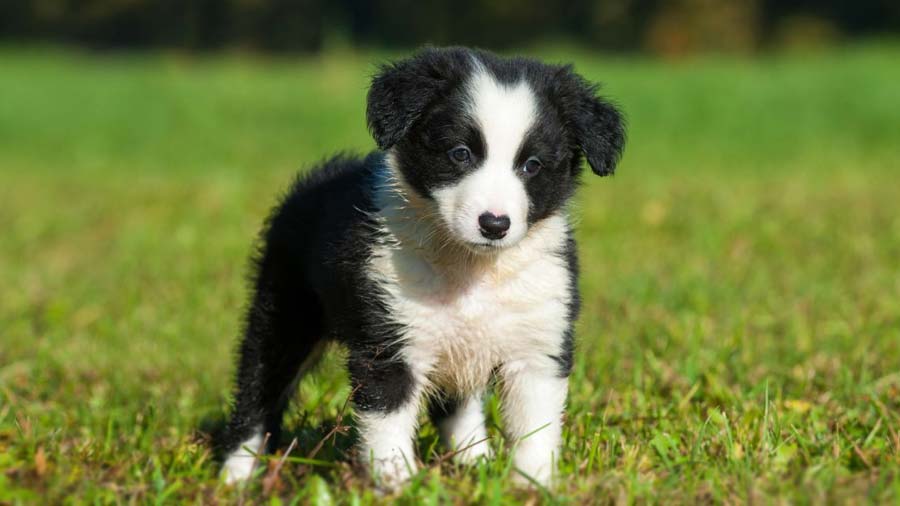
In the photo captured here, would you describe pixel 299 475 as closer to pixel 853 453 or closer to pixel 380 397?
pixel 380 397

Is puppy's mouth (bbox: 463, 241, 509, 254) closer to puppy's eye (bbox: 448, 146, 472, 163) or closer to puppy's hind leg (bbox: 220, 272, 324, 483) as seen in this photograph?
puppy's eye (bbox: 448, 146, 472, 163)

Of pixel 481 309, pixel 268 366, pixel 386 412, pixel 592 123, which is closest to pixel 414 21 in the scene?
pixel 268 366

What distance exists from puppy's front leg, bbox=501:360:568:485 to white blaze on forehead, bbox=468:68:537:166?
69 cm

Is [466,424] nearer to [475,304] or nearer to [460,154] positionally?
[475,304]

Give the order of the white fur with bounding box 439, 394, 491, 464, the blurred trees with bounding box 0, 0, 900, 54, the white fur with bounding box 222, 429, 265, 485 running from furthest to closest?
1. the blurred trees with bounding box 0, 0, 900, 54
2. the white fur with bounding box 222, 429, 265, 485
3. the white fur with bounding box 439, 394, 491, 464

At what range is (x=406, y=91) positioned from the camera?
3.79 m

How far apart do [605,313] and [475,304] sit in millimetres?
2973

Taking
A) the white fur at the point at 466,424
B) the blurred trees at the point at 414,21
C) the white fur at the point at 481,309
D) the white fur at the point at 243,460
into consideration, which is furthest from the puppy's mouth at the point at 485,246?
the blurred trees at the point at 414,21

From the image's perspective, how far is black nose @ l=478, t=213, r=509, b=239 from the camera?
345cm

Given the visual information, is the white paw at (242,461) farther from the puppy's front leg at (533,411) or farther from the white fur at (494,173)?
the white fur at (494,173)

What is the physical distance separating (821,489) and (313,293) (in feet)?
6.95

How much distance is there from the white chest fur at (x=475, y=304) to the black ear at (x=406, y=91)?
40 cm

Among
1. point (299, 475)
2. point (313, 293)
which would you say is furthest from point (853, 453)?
point (313, 293)

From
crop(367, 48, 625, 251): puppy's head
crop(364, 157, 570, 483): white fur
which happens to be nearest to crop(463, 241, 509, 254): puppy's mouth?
crop(367, 48, 625, 251): puppy's head
